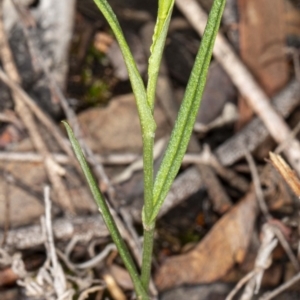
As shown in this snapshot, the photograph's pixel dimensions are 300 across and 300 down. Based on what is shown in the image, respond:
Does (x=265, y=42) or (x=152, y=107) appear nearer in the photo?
(x=152, y=107)

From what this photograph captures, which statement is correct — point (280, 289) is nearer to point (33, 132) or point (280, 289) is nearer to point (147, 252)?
point (147, 252)

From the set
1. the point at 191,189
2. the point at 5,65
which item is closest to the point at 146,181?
the point at 191,189

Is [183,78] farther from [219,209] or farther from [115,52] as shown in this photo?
[219,209]

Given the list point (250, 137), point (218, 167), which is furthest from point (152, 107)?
point (250, 137)

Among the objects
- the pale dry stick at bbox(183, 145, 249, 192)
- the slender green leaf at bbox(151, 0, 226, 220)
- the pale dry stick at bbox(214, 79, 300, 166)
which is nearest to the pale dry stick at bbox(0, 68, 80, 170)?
A: the pale dry stick at bbox(183, 145, 249, 192)

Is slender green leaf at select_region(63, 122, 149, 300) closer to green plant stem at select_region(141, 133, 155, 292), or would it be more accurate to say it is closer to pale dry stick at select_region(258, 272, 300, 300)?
green plant stem at select_region(141, 133, 155, 292)
